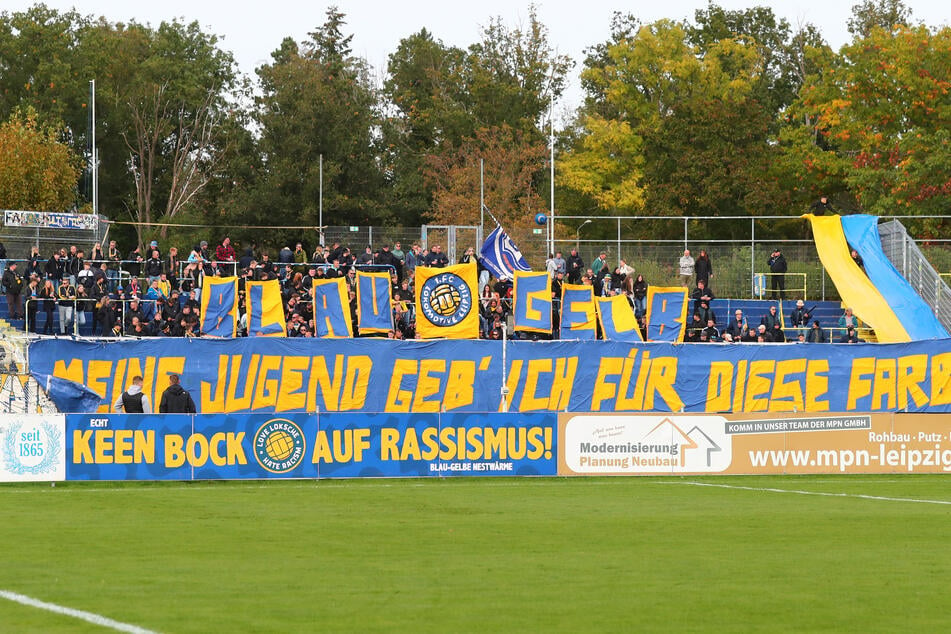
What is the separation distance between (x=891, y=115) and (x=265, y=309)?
42797 millimetres

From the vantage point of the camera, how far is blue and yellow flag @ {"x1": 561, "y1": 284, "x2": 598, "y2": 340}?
3906 centimetres

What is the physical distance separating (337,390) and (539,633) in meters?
25.7

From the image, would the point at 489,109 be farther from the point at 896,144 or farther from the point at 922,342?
the point at 922,342

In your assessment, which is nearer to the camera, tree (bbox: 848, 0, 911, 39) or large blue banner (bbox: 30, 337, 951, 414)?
large blue banner (bbox: 30, 337, 951, 414)

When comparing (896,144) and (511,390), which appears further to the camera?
(896,144)

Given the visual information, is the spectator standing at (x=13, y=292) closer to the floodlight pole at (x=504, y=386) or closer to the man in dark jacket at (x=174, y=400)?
the man in dark jacket at (x=174, y=400)

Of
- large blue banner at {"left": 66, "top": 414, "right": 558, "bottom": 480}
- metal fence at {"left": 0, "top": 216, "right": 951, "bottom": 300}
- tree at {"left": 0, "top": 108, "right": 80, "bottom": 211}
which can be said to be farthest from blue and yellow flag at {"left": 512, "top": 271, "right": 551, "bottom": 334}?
tree at {"left": 0, "top": 108, "right": 80, "bottom": 211}

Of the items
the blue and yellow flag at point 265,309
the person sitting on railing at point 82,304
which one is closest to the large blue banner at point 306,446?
the blue and yellow flag at point 265,309

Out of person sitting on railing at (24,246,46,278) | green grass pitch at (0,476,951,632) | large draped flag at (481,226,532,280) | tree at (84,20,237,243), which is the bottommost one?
green grass pitch at (0,476,951,632)

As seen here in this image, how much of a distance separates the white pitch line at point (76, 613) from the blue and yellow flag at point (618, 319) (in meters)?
27.4

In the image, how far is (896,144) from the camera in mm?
66125

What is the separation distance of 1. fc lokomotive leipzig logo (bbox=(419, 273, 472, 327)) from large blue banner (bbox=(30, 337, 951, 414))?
1.21 meters

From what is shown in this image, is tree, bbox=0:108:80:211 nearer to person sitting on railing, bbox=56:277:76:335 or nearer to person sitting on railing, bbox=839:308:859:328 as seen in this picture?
person sitting on railing, bbox=56:277:76:335

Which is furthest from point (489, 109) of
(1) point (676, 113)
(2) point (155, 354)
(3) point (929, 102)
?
(2) point (155, 354)
